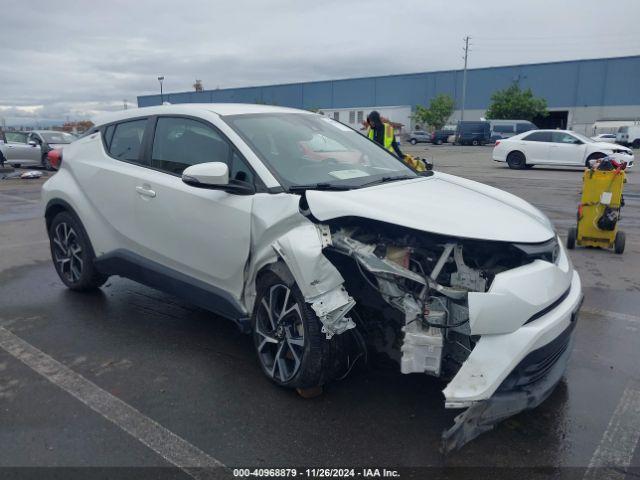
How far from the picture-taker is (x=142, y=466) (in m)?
2.76

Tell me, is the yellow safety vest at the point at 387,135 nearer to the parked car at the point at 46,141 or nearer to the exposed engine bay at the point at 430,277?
the exposed engine bay at the point at 430,277

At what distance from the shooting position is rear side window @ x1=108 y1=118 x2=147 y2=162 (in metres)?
4.59

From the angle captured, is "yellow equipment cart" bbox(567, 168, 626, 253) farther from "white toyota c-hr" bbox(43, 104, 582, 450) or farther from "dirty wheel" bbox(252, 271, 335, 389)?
"dirty wheel" bbox(252, 271, 335, 389)

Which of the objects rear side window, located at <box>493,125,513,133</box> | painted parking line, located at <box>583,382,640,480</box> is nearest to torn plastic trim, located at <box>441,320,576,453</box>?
painted parking line, located at <box>583,382,640,480</box>

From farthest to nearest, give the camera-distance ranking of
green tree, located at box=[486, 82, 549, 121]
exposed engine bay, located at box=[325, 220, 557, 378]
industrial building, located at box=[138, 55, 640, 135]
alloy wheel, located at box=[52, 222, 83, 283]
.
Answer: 1. industrial building, located at box=[138, 55, 640, 135]
2. green tree, located at box=[486, 82, 549, 121]
3. alloy wheel, located at box=[52, 222, 83, 283]
4. exposed engine bay, located at box=[325, 220, 557, 378]

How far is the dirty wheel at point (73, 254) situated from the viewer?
16.6 feet

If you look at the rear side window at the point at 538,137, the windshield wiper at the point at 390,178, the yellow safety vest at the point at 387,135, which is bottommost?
the rear side window at the point at 538,137

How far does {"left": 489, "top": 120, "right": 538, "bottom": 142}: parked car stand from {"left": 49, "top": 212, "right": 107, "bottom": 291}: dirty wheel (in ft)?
145

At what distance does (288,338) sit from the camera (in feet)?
11.0

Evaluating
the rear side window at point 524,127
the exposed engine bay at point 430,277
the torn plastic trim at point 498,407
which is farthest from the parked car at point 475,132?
the torn plastic trim at point 498,407

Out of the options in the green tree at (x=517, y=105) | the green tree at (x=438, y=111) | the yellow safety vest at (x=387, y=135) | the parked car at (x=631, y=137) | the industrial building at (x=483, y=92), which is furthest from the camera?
the green tree at (x=438, y=111)

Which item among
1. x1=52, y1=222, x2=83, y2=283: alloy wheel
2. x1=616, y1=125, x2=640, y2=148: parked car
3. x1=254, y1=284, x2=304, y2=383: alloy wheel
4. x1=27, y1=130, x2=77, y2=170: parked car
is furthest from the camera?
x1=616, y1=125, x2=640, y2=148: parked car

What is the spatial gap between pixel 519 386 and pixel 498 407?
18 centimetres

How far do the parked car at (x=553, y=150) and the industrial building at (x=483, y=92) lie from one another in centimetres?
3055
